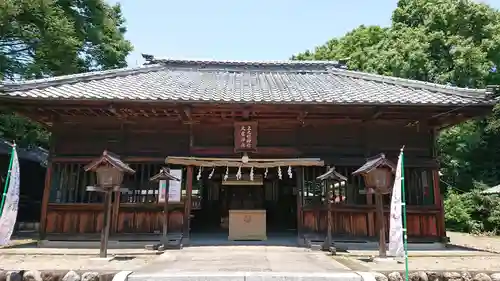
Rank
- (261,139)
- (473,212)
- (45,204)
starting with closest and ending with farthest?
(45,204), (261,139), (473,212)

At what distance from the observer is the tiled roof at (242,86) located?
10531mm

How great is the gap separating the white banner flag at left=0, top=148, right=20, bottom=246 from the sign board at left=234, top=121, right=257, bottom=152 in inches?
229

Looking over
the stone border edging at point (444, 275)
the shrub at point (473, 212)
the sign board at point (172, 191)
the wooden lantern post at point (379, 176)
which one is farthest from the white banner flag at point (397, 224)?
the shrub at point (473, 212)

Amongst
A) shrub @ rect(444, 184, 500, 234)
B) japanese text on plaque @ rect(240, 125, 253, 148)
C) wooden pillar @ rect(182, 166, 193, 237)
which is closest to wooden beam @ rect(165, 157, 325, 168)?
wooden pillar @ rect(182, 166, 193, 237)

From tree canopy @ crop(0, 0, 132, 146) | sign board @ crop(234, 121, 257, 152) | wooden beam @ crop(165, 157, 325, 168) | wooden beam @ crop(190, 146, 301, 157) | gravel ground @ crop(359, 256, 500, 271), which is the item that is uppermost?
tree canopy @ crop(0, 0, 132, 146)

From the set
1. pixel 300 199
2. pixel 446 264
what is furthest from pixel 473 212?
pixel 446 264

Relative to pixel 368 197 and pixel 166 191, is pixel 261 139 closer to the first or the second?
pixel 166 191

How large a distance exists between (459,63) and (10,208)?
81.7 feet

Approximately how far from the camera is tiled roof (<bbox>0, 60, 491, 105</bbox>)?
10531 millimetres

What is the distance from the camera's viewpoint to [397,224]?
7527 millimetres

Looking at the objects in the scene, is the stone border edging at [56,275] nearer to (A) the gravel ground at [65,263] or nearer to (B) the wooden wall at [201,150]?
(A) the gravel ground at [65,263]

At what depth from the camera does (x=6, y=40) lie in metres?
17.6

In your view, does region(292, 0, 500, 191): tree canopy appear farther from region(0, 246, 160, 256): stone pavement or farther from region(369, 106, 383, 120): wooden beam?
region(0, 246, 160, 256): stone pavement

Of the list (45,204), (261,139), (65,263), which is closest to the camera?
(65,263)
